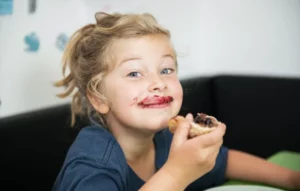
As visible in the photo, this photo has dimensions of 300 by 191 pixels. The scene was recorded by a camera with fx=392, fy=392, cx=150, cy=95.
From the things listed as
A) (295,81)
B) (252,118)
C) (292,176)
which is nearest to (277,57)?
(295,81)

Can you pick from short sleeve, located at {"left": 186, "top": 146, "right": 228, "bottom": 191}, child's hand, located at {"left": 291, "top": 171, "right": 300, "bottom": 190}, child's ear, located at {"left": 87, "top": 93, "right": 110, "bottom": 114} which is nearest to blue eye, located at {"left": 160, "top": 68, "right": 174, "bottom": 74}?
child's ear, located at {"left": 87, "top": 93, "right": 110, "bottom": 114}

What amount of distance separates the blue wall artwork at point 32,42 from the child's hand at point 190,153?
2.11ft

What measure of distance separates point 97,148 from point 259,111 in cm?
103

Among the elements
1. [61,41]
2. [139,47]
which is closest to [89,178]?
[139,47]

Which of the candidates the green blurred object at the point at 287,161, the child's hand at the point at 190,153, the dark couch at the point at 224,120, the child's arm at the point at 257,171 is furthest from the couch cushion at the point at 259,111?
the child's hand at the point at 190,153

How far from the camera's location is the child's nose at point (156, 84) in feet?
2.79

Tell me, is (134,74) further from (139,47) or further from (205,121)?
(205,121)

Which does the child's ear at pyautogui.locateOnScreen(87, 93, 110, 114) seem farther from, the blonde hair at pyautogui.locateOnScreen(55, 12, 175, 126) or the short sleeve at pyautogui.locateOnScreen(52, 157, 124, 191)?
the short sleeve at pyautogui.locateOnScreen(52, 157, 124, 191)

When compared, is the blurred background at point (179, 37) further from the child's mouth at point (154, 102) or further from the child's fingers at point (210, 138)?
the child's fingers at point (210, 138)

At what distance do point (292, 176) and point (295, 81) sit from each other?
24.7 inches

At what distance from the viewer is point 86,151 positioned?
840 mm

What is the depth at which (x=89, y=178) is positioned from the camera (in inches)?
30.0

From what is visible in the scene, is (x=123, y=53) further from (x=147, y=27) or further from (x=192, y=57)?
(x=192, y=57)

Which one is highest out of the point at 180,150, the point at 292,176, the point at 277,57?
the point at 180,150
